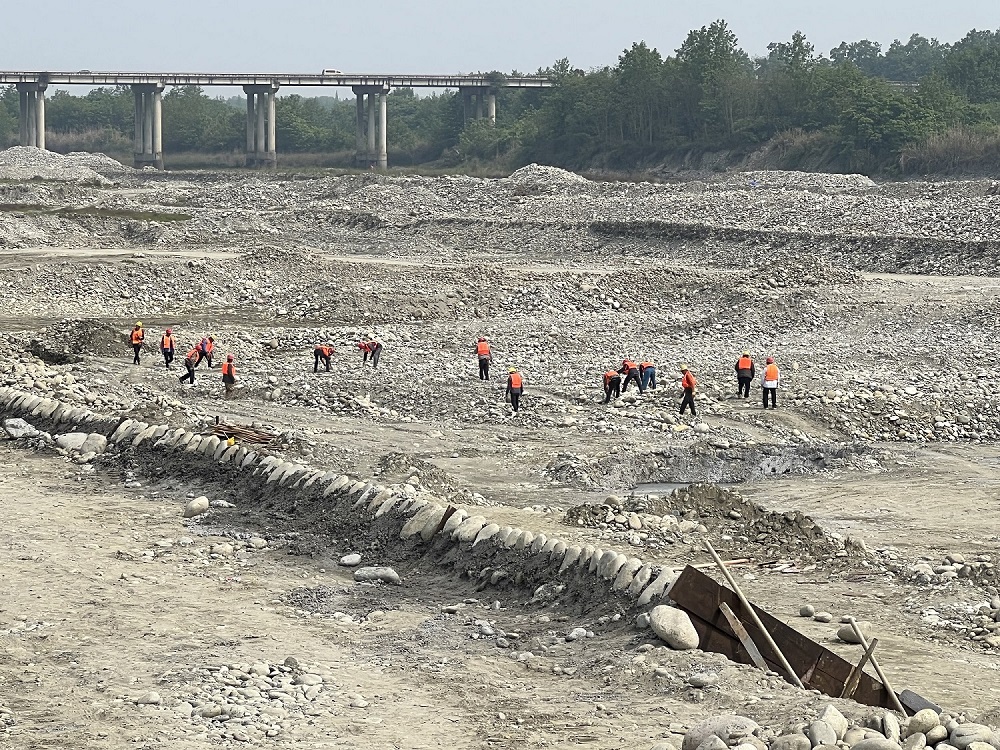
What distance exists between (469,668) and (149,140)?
403 feet

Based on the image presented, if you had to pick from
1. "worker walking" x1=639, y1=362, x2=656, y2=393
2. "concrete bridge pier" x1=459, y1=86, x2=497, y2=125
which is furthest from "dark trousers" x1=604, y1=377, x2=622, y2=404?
"concrete bridge pier" x1=459, y1=86, x2=497, y2=125

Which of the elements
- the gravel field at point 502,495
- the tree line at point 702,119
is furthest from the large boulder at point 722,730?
the tree line at point 702,119

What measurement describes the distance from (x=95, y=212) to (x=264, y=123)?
70943 mm

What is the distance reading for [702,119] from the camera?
10506 cm

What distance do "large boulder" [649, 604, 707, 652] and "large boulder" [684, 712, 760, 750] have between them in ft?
6.11

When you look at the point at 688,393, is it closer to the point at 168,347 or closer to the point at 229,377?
the point at 229,377

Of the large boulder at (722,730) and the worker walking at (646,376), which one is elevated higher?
the worker walking at (646,376)

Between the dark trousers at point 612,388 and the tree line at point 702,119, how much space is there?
2180 inches

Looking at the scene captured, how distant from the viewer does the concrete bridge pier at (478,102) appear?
452ft

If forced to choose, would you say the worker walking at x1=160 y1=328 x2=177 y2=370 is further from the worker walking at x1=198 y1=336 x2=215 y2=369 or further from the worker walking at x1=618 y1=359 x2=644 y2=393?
the worker walking at x1=618 y1=359 x2=644 y2=393

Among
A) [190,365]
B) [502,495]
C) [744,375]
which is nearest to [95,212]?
[190,365]

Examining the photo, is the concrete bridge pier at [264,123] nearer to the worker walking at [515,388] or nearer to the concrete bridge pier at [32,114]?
the concrete bridge pier at [32,114]

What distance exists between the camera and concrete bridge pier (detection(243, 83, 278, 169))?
12812 cm

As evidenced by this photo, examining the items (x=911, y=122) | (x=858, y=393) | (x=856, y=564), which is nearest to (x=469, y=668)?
(x=856, y=564)
